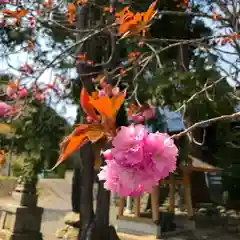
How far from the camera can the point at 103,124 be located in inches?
37.5

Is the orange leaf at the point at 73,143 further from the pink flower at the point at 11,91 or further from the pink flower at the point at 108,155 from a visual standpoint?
the pink flower at the point at 11,91

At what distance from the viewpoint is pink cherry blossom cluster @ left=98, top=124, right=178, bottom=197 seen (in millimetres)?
898

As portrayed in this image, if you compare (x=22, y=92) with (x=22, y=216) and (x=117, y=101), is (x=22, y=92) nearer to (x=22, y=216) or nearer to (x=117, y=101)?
(x=22, y=216)

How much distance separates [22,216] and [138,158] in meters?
4.39

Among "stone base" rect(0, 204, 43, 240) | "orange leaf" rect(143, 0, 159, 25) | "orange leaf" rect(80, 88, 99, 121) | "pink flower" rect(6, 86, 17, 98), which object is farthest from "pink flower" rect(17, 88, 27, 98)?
"orange leaf" rect(80, 88, 99, 121)

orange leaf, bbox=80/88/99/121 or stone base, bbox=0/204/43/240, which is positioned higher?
orange leaf, bbox=80/88/99/121

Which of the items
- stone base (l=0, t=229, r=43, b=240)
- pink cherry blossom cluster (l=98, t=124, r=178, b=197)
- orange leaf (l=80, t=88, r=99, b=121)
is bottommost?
stone base (l=0, t=229, r=43, b=240)

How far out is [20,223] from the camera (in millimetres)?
4902

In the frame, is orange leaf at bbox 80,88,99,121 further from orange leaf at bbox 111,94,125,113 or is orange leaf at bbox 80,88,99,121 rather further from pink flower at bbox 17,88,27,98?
pink flower at bbox 17,88,27,98

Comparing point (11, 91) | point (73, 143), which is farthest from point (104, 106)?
point (11, 91)

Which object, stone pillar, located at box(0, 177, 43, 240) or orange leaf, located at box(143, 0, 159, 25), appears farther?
stone pillar, located at box(0, 177, 43, 240)

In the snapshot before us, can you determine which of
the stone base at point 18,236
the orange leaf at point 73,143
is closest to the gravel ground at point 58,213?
the stone base at point 18,236

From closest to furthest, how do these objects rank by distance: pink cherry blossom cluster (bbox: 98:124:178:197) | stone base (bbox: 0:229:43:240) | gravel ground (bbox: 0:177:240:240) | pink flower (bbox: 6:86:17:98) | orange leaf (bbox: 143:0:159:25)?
pink cherry blossom cluster (bbox: 98:124:178:197) → orange leaf (bbox: 143:0:159:25) → pink flower (bbox: 6:86:17:98) → stone base (bbox: 0:229:43:240) → gravel ground (bbox: 0:177:240:240)

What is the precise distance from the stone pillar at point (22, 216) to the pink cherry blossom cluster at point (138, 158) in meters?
4.26
